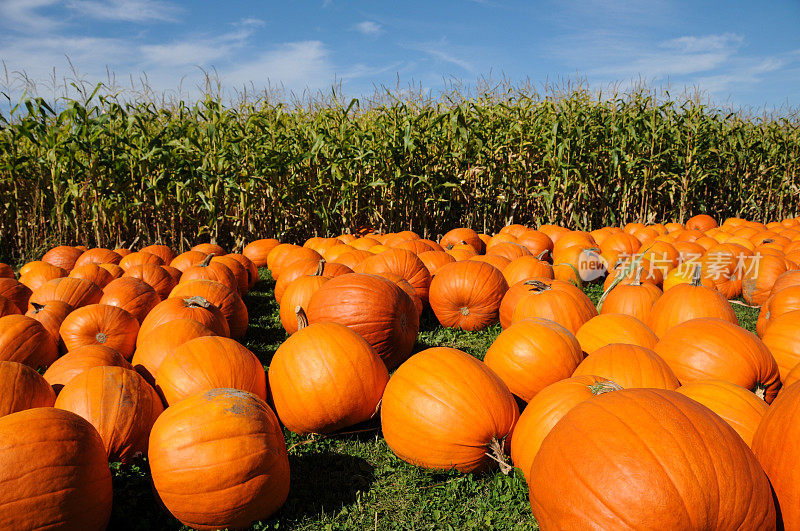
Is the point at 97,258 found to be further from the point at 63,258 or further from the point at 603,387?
the point at 603,387

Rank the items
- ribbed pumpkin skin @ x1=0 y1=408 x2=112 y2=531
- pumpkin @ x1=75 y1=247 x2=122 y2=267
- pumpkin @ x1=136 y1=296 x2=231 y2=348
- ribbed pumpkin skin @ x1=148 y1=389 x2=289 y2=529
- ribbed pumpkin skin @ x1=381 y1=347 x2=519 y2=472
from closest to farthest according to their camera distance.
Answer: ribbed pumpkin skin @ x1=0 y1=408 x2=112 y2=531 → ribbed pumpkin skin @ x1=148 y1=389 x2=289 y2=529 → ribbed pumpkin skin @ x1=381 y1=347 x2=519 y2=472 → pumpkin @ x1=136 y1=296 x2=231 y2=348 → pumpkin @ x1=75 y1=247 x2=122 y2=267

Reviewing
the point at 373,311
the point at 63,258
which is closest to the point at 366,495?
the point at 373,311

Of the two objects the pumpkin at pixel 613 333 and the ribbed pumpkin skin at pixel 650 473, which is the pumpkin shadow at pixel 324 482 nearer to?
the ribbed pumpkin skin at pixel 650 473

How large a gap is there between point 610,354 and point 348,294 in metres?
1.99

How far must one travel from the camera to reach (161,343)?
3463 millimetres

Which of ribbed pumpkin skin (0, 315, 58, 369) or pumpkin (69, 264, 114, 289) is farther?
pumpkin (69, 264, 114, 289)

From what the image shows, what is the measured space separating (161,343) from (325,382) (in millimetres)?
1286

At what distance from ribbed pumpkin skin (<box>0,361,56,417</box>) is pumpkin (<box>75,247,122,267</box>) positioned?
4.26 m

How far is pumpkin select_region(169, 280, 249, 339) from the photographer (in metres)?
4.69

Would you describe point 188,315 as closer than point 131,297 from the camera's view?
Yes

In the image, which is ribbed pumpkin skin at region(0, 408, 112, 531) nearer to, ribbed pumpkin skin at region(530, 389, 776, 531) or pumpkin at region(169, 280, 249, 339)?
ribbed pumpkin skin at region(530, 389, 776, 531)

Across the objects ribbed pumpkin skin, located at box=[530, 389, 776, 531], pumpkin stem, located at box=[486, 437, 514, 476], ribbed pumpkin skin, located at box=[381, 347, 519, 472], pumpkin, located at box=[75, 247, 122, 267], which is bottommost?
pumpkin stem, located at box=[486, 437, 514, 476]

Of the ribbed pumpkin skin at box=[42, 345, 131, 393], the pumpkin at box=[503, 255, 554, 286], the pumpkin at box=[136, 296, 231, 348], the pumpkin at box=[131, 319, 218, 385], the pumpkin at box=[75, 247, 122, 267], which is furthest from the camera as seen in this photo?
the pumpkin at box=[75, 247, 122, 267]

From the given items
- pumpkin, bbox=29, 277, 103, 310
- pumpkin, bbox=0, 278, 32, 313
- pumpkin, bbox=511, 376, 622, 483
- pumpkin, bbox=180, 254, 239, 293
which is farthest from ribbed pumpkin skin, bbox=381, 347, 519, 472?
pumpkin, bbox=0, 278, 32, 313
